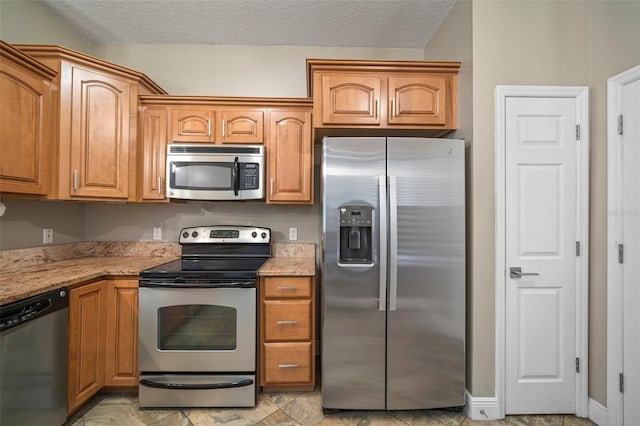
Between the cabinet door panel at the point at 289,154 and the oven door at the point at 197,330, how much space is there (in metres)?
0.89

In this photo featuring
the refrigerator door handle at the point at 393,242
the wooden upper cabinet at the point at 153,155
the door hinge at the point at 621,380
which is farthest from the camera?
the wooden upper cabinet at the point at 153,155

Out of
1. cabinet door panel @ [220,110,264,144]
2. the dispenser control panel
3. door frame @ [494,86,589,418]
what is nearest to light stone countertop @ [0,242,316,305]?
the dispenser control panel

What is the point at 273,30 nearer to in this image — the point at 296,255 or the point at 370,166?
the point at 370,166

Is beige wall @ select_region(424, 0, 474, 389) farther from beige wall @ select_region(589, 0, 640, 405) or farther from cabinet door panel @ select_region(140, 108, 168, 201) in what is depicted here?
cabinet door panel @ select_region(140, 108, 168, 201)

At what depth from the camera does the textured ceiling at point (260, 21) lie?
2281mm

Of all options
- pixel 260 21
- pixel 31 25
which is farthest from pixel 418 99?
pixel 31 25

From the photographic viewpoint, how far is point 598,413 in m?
1.86

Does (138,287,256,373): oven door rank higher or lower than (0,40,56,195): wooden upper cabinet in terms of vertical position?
lower

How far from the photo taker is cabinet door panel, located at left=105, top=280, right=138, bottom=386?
2027 mm

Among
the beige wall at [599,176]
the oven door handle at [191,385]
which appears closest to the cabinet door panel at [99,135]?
the oven door handle at [191,385]

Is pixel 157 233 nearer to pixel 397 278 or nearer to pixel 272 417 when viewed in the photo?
pixel 272 417

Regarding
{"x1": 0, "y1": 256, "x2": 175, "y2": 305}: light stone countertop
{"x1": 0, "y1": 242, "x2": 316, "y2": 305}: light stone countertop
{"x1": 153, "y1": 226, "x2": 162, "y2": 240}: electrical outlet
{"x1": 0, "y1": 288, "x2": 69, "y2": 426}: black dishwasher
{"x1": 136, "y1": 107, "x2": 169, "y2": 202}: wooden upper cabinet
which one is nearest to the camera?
{"x1": 0, "y1": 288, "x2": 69, "y2": 426}: black dishwasher

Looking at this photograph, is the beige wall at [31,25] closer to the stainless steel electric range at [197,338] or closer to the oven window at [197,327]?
the stainless steel electric range at [197,338]

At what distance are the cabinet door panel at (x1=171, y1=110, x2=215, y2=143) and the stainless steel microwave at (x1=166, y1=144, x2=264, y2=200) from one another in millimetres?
91
